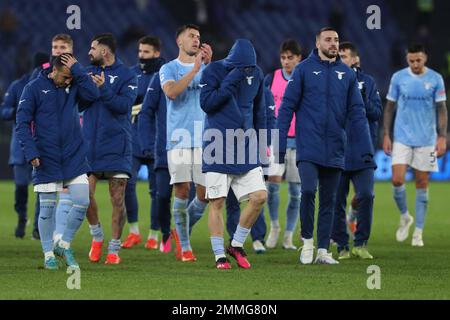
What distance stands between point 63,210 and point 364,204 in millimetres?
3214

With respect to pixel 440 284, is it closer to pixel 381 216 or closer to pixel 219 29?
pixel 381 216

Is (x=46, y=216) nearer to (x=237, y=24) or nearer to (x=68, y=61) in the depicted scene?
(x=68, y=61)

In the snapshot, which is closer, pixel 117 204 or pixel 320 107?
pixel 320 107

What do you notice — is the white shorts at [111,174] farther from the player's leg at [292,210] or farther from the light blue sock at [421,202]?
the light blue sock at [421,202]

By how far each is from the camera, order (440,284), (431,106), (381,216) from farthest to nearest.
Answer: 1. (381,216)
2. (431,106)
3. (440,284)

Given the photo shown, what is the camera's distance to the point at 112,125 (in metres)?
12.5

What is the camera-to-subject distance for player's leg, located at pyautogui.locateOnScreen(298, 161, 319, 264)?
39.8 ft

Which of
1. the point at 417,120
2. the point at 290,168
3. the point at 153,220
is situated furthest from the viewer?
the point at 417,120

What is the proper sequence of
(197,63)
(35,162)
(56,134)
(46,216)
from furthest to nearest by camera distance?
(197,63)
(46,216)
(56,134)
(35,162)

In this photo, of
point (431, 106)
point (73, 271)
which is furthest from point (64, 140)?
point (431, 106)

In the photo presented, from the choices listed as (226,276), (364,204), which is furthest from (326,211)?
(226,276)

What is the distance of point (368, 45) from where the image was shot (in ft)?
125

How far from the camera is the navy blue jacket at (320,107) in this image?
12.1 meters

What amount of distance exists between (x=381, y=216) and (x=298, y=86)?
27.1 feet
